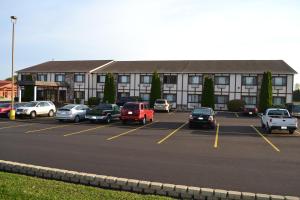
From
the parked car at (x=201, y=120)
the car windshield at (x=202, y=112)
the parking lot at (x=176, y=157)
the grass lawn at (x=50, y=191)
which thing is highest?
the car windshield at (x=202, y=112)

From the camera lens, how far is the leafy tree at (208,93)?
4803 cm

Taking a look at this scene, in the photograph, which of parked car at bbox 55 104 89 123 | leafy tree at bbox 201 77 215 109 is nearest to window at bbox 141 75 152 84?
leafy tree at bbox 201 77 215 109

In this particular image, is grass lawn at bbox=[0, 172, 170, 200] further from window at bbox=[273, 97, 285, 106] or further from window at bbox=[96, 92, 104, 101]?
window at bbox=[96, 92, 104, 101]

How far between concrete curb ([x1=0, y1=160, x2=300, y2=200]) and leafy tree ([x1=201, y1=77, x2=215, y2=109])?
40.5 meters

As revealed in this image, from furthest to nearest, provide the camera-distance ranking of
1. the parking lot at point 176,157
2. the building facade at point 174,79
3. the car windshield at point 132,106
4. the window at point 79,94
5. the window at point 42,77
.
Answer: the window at point 42,77, the window at point 79,94, the building facade at point 174,79, the car windshield at point 132,106, the parking lot at point 176,157

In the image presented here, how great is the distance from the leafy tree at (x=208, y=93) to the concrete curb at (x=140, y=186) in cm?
4053

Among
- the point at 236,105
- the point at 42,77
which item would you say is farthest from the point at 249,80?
the point at 42,77

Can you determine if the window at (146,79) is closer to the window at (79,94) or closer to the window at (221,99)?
the window at (221,99)

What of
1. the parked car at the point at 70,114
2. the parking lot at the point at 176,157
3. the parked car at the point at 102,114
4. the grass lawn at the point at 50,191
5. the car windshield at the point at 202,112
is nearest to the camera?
the grass lawn at the point at 50,191

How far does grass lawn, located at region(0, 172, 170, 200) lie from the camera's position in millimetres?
7070

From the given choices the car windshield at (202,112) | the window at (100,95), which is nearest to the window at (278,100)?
the window at (100,95)

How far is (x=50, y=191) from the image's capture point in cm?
743

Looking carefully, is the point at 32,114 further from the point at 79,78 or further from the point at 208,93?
the point at 208,93

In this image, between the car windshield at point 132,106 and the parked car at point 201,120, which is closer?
the parked car at point 201,120
